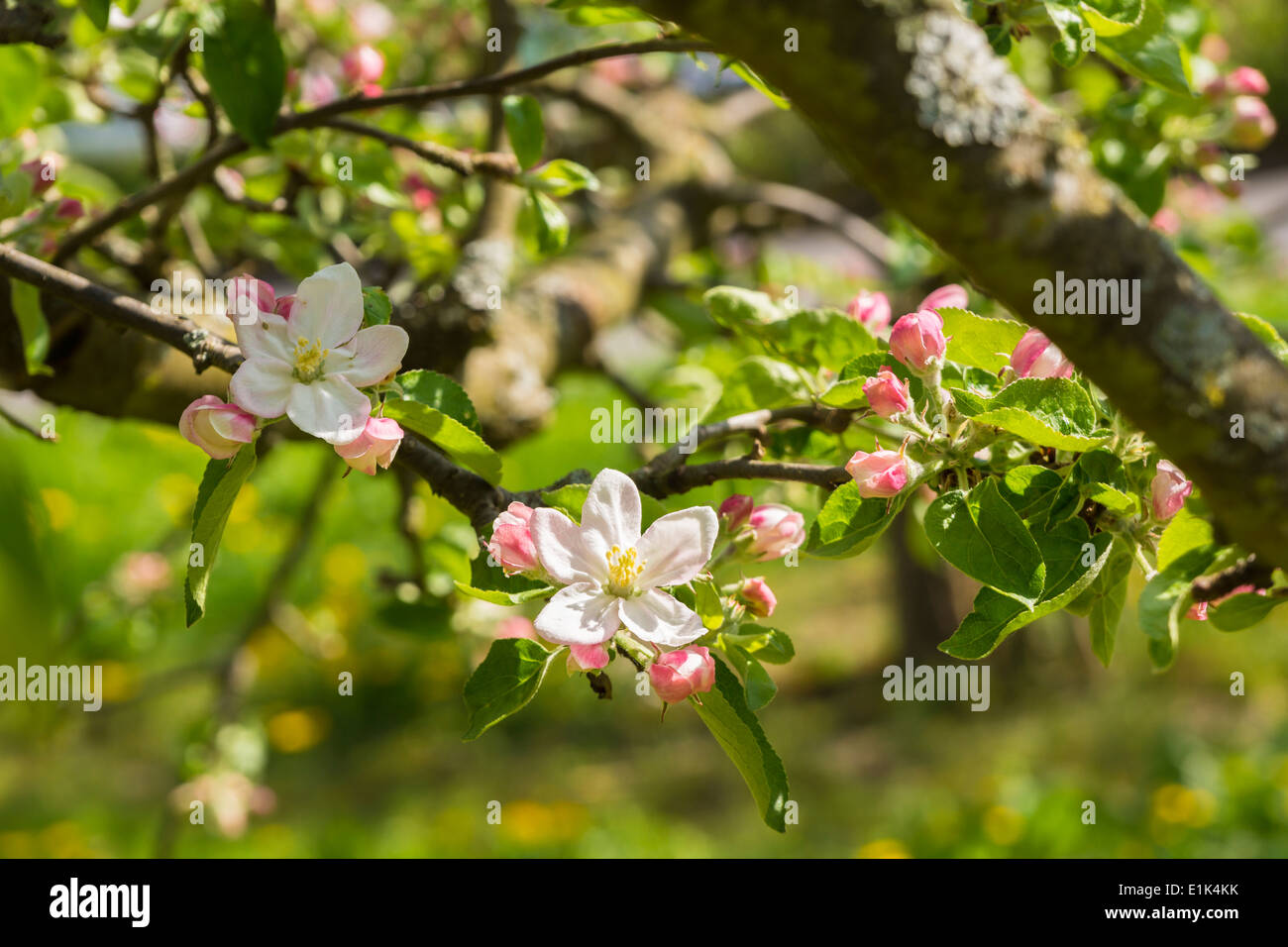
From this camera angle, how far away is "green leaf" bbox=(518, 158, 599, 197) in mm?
988

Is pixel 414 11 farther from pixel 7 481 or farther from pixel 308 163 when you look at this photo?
pixel 7 481

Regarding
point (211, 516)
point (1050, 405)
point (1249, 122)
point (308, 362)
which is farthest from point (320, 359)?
point (1249, 122)

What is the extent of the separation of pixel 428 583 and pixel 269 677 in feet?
8.61

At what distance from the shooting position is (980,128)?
49 centimetres

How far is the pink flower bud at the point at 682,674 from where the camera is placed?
Answer: 1.96ft

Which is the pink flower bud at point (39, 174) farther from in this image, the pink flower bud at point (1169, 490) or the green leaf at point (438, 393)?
the pink flower bud at point (1169, 490)

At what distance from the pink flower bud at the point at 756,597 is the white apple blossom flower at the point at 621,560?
3.6 inches

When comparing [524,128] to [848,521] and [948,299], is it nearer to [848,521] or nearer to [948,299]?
[948,299]

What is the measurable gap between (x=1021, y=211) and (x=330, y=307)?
1.30 ft

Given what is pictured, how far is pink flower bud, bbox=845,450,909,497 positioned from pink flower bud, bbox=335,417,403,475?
273mm

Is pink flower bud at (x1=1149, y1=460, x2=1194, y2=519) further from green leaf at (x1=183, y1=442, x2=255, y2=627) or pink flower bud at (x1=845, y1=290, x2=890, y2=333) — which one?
green leaf at (x1=183, y1=442, x2=255, y2=627)

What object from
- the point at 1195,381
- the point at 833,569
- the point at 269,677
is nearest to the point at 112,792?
the point at 269,677

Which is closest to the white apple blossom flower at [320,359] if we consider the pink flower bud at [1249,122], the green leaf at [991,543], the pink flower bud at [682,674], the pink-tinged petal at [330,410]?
the pink-tinged petal at [330,410]

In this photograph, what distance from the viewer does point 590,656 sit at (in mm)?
607
